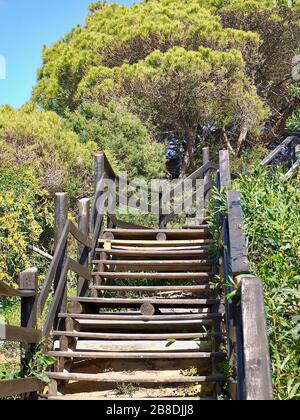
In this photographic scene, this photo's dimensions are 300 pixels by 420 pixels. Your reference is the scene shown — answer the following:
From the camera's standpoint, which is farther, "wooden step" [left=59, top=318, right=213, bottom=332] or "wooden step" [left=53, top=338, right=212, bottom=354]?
"wooden step" [left=59, top=318, right=213, bottom=332]

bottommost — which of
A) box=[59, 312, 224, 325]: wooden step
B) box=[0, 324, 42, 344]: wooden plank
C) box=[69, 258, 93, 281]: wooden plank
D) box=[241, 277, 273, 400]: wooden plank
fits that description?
box=[241, 277, 273, 400]: wooden plank

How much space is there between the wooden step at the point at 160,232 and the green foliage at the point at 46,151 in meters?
3.02

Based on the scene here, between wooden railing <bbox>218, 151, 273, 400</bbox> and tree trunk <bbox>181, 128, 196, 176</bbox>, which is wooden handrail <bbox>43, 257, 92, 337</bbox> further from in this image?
tree trunk <bbox>181, 128, 196, 176</bbox>

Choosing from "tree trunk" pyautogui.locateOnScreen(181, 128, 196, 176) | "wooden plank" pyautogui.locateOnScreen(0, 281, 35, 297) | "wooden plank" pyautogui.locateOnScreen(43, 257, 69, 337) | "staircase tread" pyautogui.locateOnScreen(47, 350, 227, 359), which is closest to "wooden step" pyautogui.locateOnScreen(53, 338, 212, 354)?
"staircase tread" pyautogui.locateOnScreen(47, 350, 227, 359)

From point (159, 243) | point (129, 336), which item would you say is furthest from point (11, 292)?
point (159, 243)

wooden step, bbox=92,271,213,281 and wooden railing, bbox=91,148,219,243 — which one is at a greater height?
wooden railing, bbox=91,148,219,243

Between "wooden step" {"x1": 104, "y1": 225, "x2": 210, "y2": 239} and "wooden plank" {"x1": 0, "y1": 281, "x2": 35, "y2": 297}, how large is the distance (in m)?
3.10

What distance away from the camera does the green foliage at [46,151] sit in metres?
9.78

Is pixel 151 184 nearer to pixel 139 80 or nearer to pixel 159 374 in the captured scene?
pixel 139 80

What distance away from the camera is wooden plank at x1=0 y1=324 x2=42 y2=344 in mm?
3154

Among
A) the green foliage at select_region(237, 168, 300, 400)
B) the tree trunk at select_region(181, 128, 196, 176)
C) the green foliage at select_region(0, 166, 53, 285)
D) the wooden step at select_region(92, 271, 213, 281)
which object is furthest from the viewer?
the tree trunk at select_region(181, 128, 196, 176)

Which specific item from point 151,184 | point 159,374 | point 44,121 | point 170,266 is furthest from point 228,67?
point 159,374
